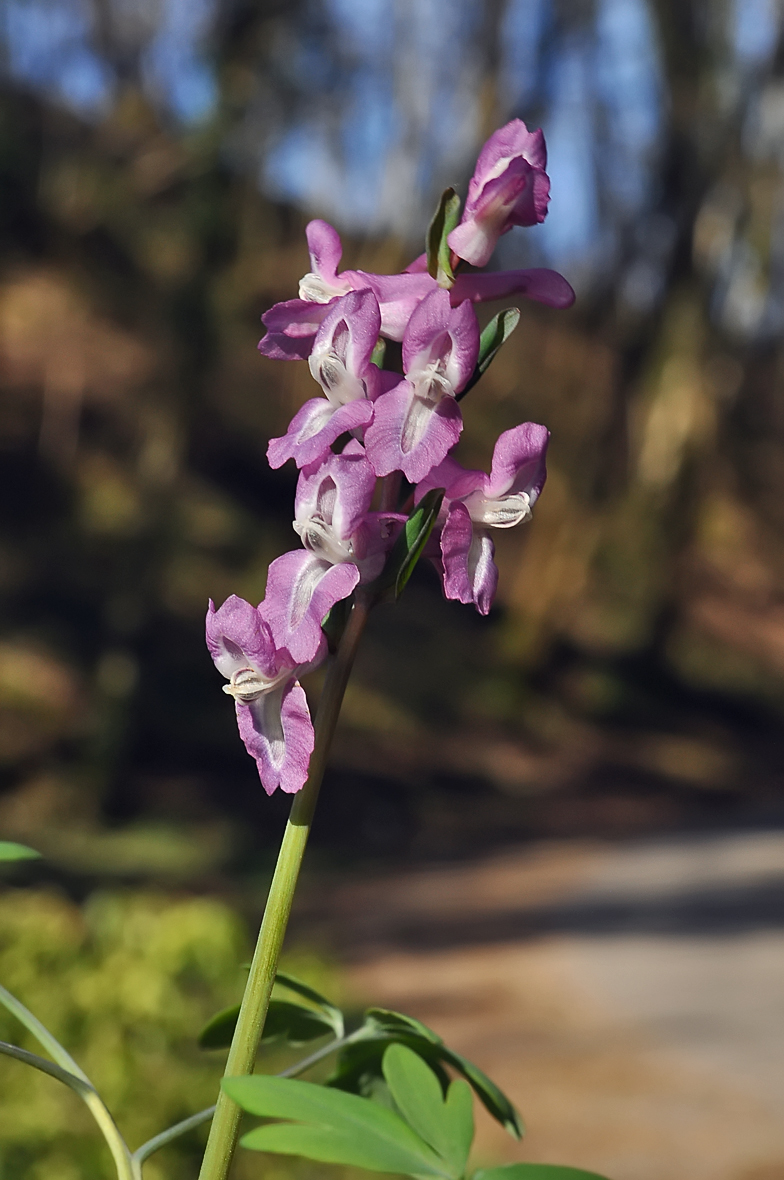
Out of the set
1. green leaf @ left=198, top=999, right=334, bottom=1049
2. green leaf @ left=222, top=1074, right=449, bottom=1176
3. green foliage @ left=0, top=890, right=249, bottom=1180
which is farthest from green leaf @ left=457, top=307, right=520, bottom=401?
green foliage @ left=0, top=890, right=249, bottom=1180

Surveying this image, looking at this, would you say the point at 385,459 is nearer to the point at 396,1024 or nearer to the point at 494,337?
the point at 494,337

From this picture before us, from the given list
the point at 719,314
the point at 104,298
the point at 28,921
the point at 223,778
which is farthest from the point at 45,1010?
the point at 104,298

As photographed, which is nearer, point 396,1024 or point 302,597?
point 302,597

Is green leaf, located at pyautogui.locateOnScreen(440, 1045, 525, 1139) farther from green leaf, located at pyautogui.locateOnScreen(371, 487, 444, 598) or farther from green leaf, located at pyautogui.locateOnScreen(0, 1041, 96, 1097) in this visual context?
green leaf, located at pyautogui.locateOnScreen(371, 487, 444, 598)

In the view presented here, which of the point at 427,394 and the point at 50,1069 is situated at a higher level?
the point at 427,394

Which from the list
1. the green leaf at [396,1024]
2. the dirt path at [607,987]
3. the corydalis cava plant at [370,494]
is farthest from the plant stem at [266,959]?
the dirt path at [607,987]

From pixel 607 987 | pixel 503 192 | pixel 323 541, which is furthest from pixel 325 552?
pixel 607 987
